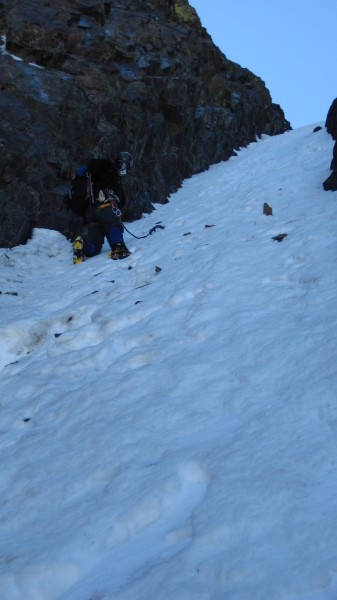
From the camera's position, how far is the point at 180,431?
358 cm

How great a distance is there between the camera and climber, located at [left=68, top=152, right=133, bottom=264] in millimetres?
10750

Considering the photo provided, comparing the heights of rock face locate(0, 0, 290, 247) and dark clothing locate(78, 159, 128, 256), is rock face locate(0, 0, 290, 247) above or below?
above

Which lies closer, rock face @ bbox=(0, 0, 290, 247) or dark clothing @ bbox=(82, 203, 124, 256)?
dark clothing @ bbox=(82, 203, 124, 256)

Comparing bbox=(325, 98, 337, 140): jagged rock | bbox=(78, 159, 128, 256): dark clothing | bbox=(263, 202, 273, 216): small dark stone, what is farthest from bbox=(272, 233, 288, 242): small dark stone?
bbox=(325, 98, 337, 140): jagged rock

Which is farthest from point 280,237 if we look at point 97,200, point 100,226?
point 97,200

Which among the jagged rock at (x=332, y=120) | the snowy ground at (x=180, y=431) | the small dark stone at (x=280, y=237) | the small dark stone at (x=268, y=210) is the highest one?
the jagged rock at (x=332, y=120)

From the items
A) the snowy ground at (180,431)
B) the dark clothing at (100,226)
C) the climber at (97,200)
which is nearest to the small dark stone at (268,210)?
the snowy ground at (180,431)

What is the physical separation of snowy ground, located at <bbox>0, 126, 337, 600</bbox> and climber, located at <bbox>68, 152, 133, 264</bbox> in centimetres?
297

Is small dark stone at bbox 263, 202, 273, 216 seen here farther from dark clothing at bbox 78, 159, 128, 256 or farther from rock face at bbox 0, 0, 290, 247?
rock face at bbox 0, 0, 290, 247

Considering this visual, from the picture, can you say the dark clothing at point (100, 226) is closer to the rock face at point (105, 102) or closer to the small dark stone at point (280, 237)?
the rock face at point (105, 102)

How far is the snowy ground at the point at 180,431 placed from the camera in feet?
7.89

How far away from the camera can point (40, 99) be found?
538 inches

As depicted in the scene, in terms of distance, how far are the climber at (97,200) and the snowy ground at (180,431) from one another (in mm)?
2965

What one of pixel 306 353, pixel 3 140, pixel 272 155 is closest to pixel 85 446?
pixel 306 353
